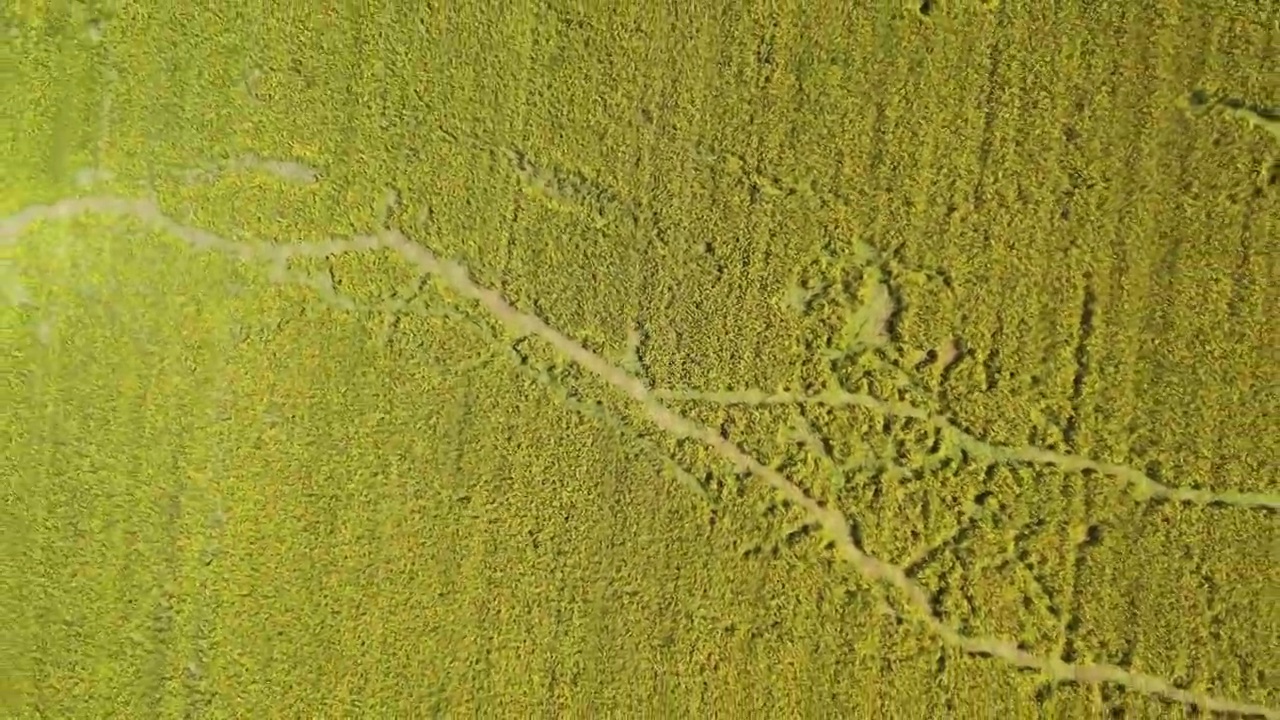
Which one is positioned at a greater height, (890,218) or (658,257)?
(890,218)

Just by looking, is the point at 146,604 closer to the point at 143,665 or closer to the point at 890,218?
the point at 143,665

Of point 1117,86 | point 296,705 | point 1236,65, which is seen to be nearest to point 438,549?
point 296,705

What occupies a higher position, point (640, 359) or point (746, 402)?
point (640, 359)

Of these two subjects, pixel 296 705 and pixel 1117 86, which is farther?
pixel 296 705

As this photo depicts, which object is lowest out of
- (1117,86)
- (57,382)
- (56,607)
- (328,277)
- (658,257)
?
(56,607)
